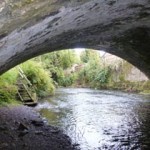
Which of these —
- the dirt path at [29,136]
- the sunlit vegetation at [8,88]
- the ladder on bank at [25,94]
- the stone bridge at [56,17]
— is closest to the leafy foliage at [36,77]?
the ladder on bank at [25,94]

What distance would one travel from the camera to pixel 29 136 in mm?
8703

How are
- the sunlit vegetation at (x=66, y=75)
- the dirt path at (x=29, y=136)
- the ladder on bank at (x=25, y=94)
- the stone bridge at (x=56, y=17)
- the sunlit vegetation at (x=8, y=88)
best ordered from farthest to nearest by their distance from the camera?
the sunlit vegetation at (x=66, y=75), the ladder on bank at (x=25, y=94), the sunlit vegetation at (x=8, y=88), the dirt path at (x=29, y=136), the stone bridge at (x=56, y=17)

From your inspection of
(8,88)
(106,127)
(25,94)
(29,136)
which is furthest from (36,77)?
(29,136)

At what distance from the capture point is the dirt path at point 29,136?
7774 millimetres

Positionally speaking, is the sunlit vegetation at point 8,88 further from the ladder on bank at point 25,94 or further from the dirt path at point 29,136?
the dirt path at point 29,136

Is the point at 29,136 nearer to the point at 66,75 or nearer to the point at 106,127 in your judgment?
the point at 106,127

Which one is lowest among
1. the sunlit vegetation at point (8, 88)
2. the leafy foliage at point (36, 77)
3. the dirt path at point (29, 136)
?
the dirt path at point (29, 136)

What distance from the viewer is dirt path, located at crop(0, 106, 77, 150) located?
25.5 ft

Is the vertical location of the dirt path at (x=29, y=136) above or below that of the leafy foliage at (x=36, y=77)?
below

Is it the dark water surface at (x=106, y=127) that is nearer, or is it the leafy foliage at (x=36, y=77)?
the dark water surface at (x=106, y=127)

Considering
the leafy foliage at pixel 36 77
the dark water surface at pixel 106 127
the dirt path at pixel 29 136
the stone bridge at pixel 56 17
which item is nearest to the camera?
the stone bridge at pixel 56 17

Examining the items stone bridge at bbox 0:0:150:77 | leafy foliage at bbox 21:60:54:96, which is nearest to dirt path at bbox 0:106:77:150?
stone bridge at bbox 0:0:150:77

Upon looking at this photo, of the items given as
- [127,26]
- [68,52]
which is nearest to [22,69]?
[127,26]

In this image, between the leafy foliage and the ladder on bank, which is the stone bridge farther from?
the leafy foliage
